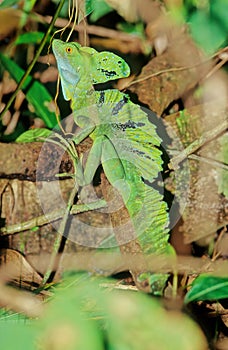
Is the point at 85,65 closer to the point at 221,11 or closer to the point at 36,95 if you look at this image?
the point at 36,95

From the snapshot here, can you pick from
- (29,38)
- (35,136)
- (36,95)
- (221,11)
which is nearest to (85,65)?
(35,136)

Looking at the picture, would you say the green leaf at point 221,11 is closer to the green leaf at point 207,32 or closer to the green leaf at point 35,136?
the green leaf at point 207,32

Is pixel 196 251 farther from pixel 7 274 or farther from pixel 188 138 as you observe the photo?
pixel 7 274

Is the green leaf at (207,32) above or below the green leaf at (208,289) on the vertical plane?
above

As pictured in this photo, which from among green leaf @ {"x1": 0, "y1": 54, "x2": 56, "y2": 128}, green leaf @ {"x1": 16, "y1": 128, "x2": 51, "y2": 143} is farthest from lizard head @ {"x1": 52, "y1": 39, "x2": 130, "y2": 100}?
green leaf @ {"x1": 0, "y1": 54, "x2": 56, "y2": 128}

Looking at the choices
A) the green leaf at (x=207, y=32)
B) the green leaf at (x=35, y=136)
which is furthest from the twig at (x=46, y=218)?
the green leaf at (x=207, y=32)
